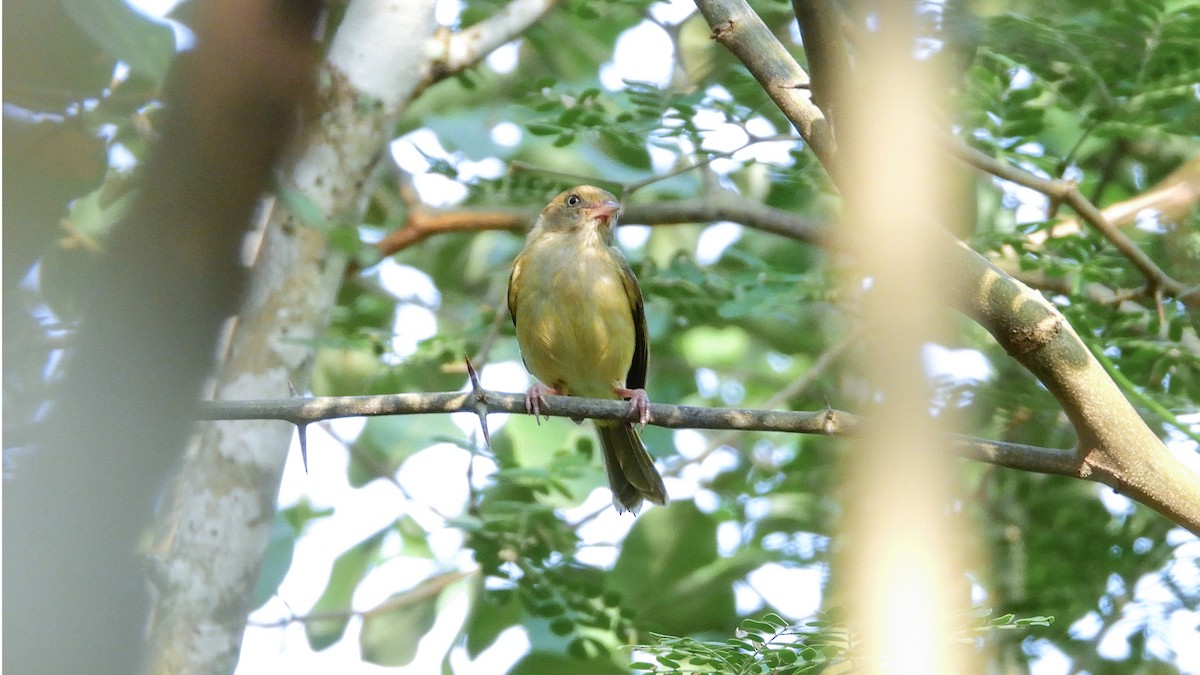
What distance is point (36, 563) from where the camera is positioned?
0.81m

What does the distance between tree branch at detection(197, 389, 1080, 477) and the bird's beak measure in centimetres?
291

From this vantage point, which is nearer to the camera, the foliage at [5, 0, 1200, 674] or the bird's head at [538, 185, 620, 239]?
the foliage at [5, 0, 1200, 674]

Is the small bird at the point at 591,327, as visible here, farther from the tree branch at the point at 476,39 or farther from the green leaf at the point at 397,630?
the green leaf at the point at 397,630

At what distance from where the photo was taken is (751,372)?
25.6ft

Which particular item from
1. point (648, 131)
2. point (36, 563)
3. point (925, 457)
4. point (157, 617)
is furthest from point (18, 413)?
point (648, 131)

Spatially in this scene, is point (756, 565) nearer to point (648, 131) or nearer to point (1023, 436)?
point (1023, 436)

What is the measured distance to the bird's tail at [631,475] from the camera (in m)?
6.07

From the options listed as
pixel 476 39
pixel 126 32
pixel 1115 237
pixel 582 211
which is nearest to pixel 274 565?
pixel 582 211

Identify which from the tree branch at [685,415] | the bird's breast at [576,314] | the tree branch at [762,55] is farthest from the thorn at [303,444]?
the bird's breast at [576,314]

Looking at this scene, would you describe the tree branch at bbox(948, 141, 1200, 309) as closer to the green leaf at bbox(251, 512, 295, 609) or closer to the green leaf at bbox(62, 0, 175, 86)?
the green leaf at bbox(62, 0, 175, 86)

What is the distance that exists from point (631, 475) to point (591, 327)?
77cm

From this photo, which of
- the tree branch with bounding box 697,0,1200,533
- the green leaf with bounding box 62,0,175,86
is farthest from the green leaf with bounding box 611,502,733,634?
the green leaf with bounding box 62,0,175,86

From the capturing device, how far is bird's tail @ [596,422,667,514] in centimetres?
607

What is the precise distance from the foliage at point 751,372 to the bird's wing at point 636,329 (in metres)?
0.17
